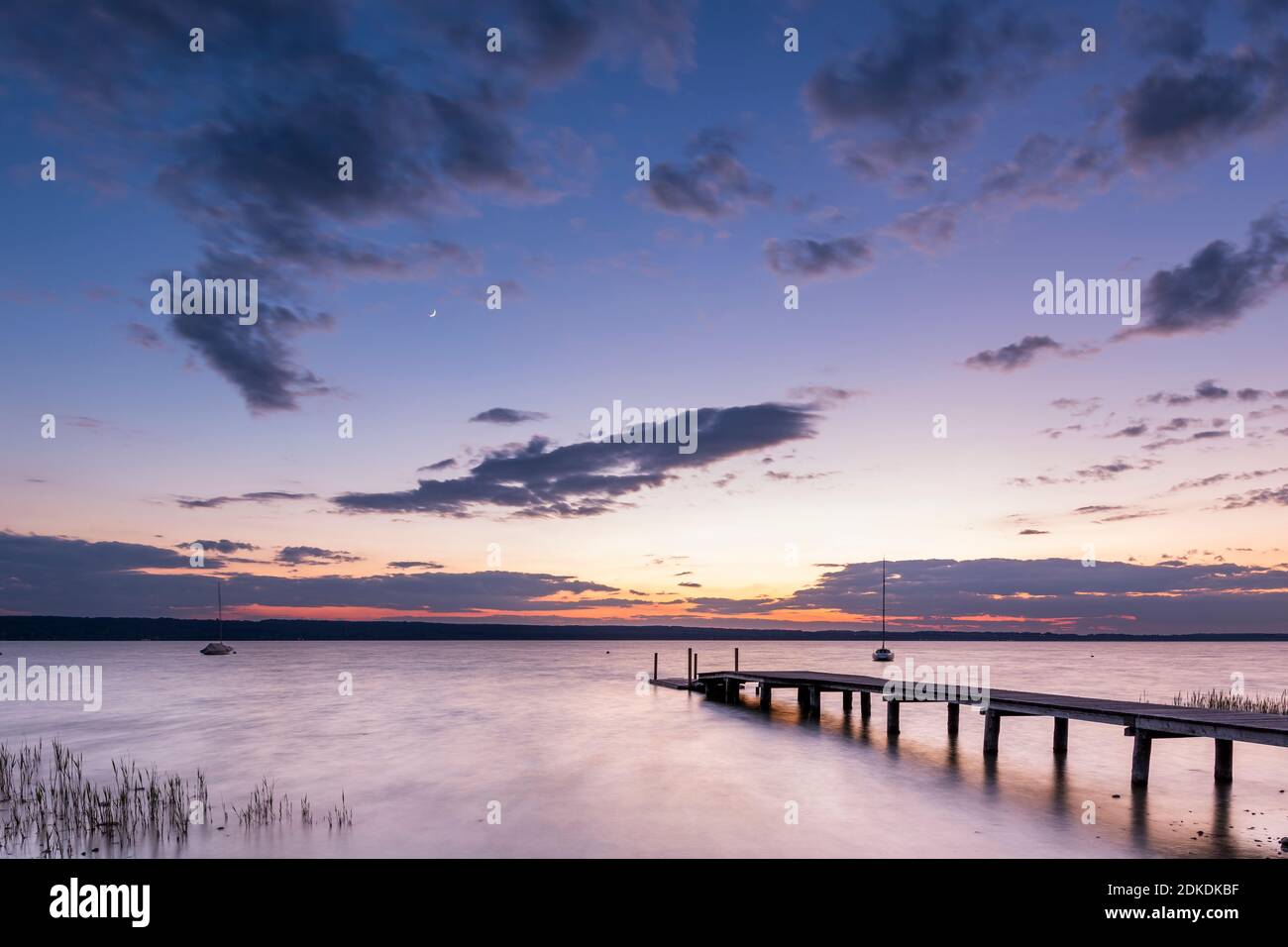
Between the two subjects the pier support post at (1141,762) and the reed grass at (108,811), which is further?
the pier support post at (1141,762)

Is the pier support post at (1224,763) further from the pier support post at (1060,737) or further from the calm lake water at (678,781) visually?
the pier support post at (1060,737)

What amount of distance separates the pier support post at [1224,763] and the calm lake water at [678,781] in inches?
27.1

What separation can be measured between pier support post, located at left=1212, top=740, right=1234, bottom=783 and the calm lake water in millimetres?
688

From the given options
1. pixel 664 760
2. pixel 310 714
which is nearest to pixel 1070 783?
pixel 664 760

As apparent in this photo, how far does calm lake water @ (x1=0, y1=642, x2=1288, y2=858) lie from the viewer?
18031 mm

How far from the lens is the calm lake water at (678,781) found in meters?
18.0

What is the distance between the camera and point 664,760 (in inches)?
1170

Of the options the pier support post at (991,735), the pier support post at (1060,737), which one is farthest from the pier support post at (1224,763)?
the pier support post at (991,735)

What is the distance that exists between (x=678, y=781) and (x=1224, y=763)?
565 inches

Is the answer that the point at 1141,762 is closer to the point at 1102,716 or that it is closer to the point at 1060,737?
the point at 1102,716

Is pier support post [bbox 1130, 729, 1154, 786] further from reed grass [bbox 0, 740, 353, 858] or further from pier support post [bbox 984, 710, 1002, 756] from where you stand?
reed grass [bbox 0, 740, 353, 858]
